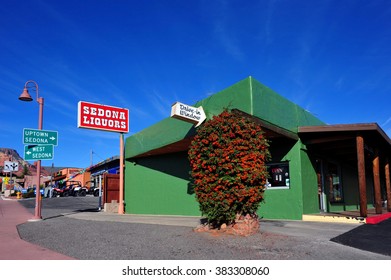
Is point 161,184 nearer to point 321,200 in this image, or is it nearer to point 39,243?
point 321,200

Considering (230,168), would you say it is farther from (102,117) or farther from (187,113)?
(102,117)

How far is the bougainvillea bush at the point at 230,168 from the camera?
7.83 m

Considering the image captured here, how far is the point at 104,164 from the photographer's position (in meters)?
30.1

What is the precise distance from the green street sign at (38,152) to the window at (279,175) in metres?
8.98

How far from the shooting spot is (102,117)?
1639 centimetres

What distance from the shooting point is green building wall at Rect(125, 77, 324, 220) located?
11719 mm

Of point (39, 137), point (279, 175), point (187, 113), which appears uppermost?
point (187, 113)

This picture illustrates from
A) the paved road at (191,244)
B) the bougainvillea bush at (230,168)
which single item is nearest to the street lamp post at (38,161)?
the paved road at (191,244)

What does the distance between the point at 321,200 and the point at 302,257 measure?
365 inches

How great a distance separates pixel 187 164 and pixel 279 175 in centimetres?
477

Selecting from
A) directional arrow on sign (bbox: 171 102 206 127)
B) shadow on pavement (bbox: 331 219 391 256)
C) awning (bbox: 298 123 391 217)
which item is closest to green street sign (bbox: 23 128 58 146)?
directional arrow on sign (bbox: 171 102 206 127)

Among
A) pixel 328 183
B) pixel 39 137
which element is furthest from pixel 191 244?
pixel 328 183

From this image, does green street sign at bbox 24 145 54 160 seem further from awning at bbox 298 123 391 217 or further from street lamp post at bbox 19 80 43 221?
awning at bbox 298 123 391 217

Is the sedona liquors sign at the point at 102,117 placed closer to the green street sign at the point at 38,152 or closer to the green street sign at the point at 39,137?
the green street sign at the point at 39,137
